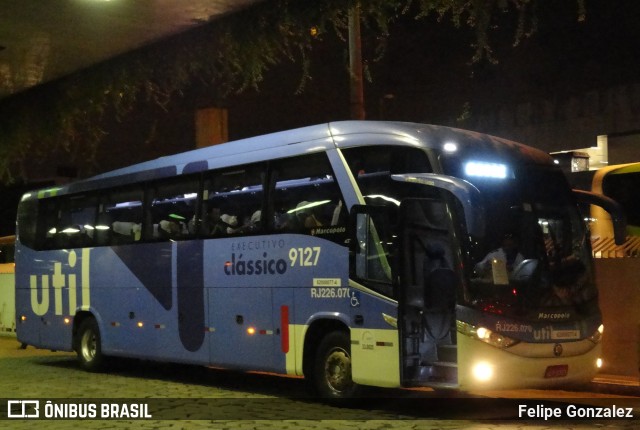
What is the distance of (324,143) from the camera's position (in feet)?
38.3

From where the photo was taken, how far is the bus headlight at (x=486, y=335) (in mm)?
9688

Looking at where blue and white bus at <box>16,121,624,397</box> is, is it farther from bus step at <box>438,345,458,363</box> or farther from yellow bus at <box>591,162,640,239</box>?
yellow bus at <box>591,162,640,239</box>

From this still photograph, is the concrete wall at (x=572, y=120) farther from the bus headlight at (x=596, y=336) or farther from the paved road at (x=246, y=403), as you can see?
the bus headlight at (x=596, y=336)

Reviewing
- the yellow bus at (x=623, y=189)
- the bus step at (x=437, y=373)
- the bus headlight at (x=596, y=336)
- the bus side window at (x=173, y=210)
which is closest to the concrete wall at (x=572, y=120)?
the yellow bus at (x=623, y=189)

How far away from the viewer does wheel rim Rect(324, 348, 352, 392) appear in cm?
1130

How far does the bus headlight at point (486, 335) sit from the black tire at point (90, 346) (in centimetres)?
910

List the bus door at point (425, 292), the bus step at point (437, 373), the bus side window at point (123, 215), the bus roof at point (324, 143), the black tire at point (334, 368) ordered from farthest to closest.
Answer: the bus side window at point (123, 215) → the black tire at point (334, 368) → the bus roof at point (324, 143) → the bus door at point (425, 292) → the bus step at point (437, 373)

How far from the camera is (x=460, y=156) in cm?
1062

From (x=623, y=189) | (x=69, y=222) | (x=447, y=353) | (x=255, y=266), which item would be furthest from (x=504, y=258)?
(x=623, y=189)

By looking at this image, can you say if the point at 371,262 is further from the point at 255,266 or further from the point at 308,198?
the point at 255,266

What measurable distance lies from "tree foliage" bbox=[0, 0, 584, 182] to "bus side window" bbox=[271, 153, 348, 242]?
1.39m

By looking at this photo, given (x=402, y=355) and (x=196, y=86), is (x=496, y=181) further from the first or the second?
(x=196, y=86)

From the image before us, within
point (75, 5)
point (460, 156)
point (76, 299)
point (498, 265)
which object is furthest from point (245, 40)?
point (76, 299)

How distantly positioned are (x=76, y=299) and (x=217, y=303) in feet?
16.1
